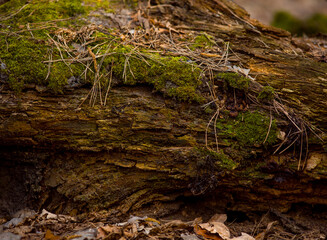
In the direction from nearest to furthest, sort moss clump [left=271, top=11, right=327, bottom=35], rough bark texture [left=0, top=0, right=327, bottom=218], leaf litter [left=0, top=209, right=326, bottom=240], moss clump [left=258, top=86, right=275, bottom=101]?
leaf litter [left=0, top=209, right=326, bottom=240] < rough bark texture [left=0, top=0, right=327, bottom=218] < moss clump [left=258, top=86, right=275, bottom=101] < moss clump [left=271, top=11, right=327, bottom=35]

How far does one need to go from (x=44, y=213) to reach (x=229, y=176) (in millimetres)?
1979

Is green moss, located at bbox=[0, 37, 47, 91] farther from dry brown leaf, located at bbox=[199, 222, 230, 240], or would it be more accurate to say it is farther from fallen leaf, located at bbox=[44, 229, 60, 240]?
dry brown leaf, located at bbox=[199, 222, 230, 240]

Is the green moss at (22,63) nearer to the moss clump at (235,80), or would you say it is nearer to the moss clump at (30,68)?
the moss clump at (30,68)

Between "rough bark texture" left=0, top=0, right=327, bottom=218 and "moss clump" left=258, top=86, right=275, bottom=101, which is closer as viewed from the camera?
"rough bark texture" left=0, top=0, right=327, bottom=218

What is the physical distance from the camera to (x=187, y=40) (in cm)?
339

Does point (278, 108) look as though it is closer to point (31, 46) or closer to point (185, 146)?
point (185, 146)

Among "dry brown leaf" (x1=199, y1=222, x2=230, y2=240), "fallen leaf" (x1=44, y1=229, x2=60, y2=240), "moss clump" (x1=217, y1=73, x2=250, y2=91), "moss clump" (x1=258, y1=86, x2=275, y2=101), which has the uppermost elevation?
"moss clump" (x1=217, y1=73, x2=250, y2=91)

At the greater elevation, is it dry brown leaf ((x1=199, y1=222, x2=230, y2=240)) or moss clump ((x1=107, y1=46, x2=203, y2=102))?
moss clump ((x1=107, y1=46, x2=203, y2=102))

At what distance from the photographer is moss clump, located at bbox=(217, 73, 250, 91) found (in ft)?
9.24

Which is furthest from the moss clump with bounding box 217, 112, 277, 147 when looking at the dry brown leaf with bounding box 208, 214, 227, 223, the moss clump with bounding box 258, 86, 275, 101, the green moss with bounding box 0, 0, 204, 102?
the dry brown leaf with bounding box 208, 214, 227, 223

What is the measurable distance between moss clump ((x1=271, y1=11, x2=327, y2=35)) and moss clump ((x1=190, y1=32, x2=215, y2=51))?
3.36 metres

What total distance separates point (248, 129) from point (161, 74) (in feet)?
3.66

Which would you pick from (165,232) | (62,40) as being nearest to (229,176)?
(165,232)

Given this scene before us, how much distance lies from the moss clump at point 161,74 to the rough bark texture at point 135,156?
0.10 m
